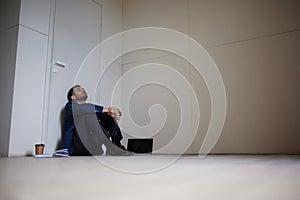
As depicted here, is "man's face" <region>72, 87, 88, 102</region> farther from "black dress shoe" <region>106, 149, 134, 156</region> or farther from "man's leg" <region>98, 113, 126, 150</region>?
"black dress shoe" <region>106, 149, 134, 156</region>

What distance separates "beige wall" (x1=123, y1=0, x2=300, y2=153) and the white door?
1.27 m

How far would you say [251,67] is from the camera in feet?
12.0

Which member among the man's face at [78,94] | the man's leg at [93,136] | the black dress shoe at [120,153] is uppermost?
the man's face at [78,94]

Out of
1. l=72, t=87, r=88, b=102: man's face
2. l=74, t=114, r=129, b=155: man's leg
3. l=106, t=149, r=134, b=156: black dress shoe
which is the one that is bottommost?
l=106, t=149, r=134, b=156: black dress shoe

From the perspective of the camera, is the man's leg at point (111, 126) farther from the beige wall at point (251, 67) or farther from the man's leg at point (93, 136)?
the beige wall at point (251, 67)

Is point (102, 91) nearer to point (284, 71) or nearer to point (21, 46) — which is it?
point (21, 46)

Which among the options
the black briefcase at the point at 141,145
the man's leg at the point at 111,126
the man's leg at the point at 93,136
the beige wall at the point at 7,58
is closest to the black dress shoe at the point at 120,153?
the man's leg at the point at 93,136

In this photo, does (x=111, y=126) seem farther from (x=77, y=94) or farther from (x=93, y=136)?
(x=77, y=94)

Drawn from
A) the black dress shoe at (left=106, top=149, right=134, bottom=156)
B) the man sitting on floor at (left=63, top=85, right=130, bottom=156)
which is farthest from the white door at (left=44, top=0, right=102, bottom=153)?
the black dress shoe at (left=106, top=149, right=134, bottom=156)

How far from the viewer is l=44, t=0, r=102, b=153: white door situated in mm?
3438

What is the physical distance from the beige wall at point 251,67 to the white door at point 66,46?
1271 mm

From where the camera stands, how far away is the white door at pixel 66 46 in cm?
344

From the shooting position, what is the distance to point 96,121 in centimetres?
310

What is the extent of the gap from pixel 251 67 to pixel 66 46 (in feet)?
8.06
